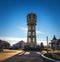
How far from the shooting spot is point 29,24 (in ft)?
443

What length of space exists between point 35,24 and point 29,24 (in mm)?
4470

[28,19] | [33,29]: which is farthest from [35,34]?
[28,19]

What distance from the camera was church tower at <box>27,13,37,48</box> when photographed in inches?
5064

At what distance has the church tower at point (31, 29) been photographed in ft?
422

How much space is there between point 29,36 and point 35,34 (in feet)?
15.5

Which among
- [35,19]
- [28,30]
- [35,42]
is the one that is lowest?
[35,42]

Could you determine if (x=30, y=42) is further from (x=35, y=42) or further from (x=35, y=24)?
(x=35, y=24)

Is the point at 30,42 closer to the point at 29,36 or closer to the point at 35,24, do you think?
the point at 29,36

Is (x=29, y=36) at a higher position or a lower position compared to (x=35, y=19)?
lower

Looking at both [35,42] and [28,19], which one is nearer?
[35,42]

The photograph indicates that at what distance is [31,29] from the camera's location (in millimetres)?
133000

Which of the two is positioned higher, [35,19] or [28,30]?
[35,19]

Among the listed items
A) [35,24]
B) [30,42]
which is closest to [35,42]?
[30,42]

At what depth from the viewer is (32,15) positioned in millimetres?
137375
